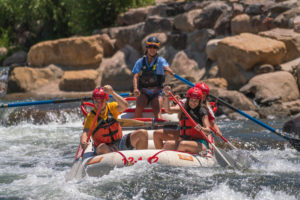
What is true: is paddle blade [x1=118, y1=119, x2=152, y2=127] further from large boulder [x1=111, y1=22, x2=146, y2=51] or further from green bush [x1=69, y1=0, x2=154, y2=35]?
green bush [x1=69, y1=0, x2=154, y2=35]

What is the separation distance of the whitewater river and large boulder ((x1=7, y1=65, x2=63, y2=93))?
20.1 ft

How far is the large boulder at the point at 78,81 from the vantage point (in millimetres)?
12992

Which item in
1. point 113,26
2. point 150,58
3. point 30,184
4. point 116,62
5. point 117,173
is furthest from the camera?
point 113,26

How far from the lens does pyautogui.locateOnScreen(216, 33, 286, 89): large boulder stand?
10492 mm

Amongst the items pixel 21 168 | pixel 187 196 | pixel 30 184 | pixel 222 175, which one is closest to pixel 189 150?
pixel 222 175

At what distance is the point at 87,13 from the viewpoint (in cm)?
1574

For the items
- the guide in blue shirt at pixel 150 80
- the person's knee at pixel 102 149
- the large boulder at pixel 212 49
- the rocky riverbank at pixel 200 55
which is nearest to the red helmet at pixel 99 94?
the person's knee at pixel 102 149

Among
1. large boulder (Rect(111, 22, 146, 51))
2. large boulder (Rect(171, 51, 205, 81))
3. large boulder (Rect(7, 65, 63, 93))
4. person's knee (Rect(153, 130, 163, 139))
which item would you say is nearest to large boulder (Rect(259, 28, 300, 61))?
large boulder (Rect(171, 51, 205, 81))

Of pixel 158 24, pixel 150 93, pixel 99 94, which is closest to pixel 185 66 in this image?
pixel 158 24

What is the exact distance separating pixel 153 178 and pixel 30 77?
1005cm

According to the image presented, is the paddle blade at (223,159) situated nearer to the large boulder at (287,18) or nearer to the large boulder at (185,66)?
the large boulder at (185,66)

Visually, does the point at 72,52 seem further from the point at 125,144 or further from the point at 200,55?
the point at 125,144

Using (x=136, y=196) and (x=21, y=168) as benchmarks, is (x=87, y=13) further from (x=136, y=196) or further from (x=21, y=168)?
(x=136, y=196)

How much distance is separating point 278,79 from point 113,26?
735cm
